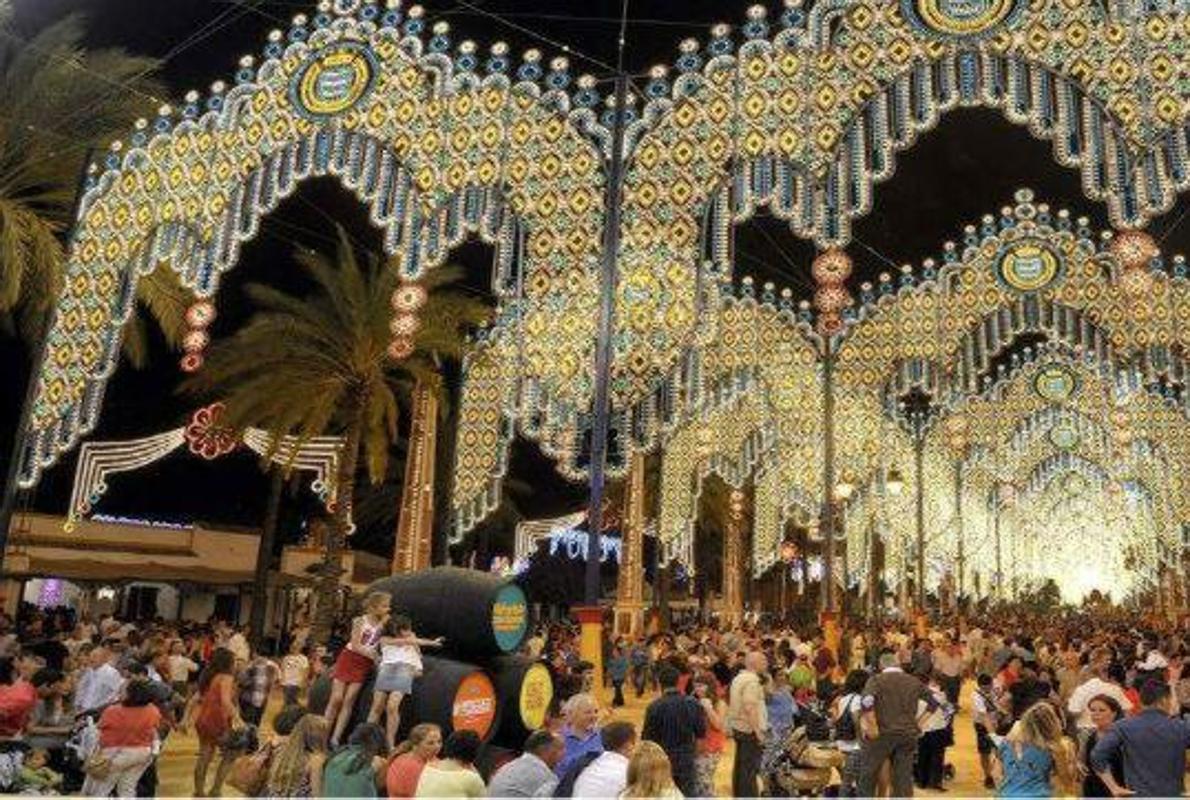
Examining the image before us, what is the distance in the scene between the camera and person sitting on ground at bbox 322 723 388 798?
656 cm

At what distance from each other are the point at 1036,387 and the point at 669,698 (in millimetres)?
29881

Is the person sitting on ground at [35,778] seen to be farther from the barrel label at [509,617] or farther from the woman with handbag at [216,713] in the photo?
the barrel label at [509,617]

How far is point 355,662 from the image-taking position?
10.1 meters

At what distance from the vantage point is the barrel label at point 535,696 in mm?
10422

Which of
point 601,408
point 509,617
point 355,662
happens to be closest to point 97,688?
point 355,662

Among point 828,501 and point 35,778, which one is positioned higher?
point 828,501

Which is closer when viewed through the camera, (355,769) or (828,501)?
(355,769)

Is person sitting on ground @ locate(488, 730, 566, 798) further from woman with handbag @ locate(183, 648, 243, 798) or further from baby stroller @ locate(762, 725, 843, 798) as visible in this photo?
woman with handbag @ locate(183, 648, 243, 798)

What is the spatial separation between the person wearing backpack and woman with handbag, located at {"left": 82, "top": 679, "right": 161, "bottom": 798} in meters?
6.55

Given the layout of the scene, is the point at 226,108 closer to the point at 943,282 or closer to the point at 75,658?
the point at 75,658

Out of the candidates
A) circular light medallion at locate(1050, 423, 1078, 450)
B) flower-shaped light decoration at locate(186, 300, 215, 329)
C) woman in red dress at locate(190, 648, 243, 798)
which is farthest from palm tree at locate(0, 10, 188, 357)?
circular light medallion at locate(1050, 423, 1078, 450)

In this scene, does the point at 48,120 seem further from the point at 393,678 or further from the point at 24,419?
the point at 393,678

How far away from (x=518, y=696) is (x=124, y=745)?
3.46 m

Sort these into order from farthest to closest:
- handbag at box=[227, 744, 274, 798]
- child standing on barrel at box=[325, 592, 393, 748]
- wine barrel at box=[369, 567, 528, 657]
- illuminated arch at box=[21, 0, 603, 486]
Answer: illuminated arch at box=[21, 0, 603, 486], wine barrel at box=[369, 567, 528, 657], child standing on barrel at box=[325, 592, 393, 748], handbag at box=[227, 744, 274, 798]
